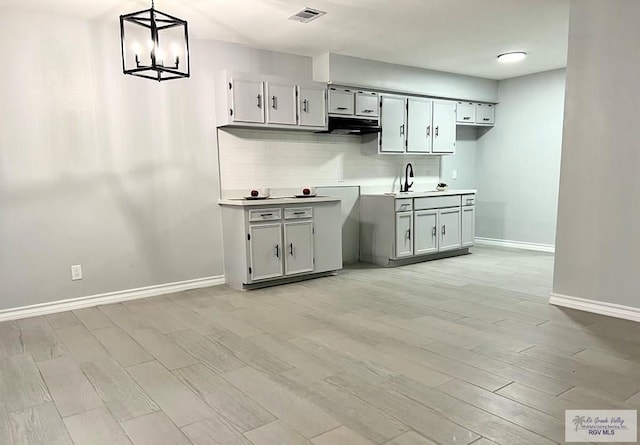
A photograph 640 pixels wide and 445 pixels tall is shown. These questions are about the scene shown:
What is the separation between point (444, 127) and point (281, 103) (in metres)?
2.60

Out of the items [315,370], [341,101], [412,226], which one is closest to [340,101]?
[341,101]

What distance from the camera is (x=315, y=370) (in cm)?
256

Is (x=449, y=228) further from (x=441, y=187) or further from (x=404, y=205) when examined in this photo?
(x=404, y=205)

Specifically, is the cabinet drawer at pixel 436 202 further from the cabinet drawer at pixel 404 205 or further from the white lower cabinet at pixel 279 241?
the white lower cabinet at pixel 279 241

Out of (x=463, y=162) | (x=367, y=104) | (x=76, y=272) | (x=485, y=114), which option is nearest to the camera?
(x=76, y=272)

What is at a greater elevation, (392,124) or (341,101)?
(341,101)

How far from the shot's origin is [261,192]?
488 centimetres

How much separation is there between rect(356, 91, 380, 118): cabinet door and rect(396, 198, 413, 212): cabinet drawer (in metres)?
1.08

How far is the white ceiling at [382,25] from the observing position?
3.53m

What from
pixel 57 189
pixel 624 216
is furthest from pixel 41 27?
pixel 624 216

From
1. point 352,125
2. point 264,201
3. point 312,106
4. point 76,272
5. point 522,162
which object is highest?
point 312,106

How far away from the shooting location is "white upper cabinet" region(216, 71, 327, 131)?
434 centimetres

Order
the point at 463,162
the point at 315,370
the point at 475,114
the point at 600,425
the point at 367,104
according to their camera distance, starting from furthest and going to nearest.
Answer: the point at 463,162 → the point at 475,114 → the point at 367,104 → the point at 315,370 → the point at 600,425

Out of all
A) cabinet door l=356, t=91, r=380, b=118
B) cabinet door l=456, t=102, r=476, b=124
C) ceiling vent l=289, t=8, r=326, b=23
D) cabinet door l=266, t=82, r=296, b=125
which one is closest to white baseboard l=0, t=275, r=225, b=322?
cabinet door l=266, t=82, r=296, b=125
